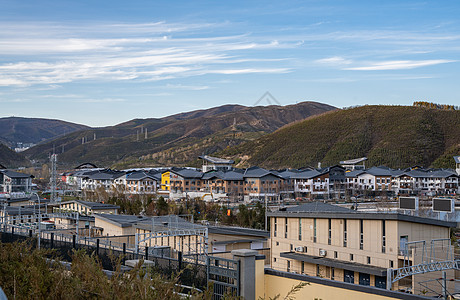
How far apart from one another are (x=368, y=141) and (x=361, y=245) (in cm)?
10557

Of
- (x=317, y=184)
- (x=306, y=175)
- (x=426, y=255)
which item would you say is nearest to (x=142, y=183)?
(x=306, y=175)

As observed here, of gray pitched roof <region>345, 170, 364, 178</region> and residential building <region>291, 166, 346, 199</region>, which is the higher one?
gray pitched roof <region>345, 170, 364, 178</region>

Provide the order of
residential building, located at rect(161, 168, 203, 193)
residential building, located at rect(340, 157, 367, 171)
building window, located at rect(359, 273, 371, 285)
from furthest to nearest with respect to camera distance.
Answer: residential building, located at rect(340, 157, 367, 171)
residential building, located at rect(161, 168, 203, 193)
building window, located at rect(359, 273, 371, 285)

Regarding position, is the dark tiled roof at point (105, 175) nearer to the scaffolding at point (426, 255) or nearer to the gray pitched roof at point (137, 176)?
the gray pitched roof at point (137, 176)

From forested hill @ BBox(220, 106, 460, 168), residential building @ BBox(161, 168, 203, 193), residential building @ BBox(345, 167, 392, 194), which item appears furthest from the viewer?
forested hill @ BBox(220, 106, 460, 168)

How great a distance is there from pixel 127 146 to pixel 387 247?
561ft

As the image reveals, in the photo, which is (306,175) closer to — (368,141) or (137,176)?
(137,176)

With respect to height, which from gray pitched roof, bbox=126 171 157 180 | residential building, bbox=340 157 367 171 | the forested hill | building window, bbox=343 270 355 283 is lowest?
building window, bbox=343 270 355 283

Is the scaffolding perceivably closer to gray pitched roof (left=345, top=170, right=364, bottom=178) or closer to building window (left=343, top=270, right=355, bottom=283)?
building window (left=343, top=270, right=355, bottom=283)

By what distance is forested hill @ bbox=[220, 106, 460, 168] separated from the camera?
113 metres

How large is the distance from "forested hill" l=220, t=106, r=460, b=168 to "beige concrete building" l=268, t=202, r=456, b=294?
3486 inches

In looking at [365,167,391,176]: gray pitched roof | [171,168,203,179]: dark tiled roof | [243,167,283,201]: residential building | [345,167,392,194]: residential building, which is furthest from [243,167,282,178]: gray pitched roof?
[365,167,391,176]: gray pitched roof

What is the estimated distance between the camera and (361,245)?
20.6 m

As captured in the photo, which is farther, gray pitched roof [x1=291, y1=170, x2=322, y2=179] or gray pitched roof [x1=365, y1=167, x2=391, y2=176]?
gray pitched roof [x1=365, y1=167, x2=391, y2=176]
